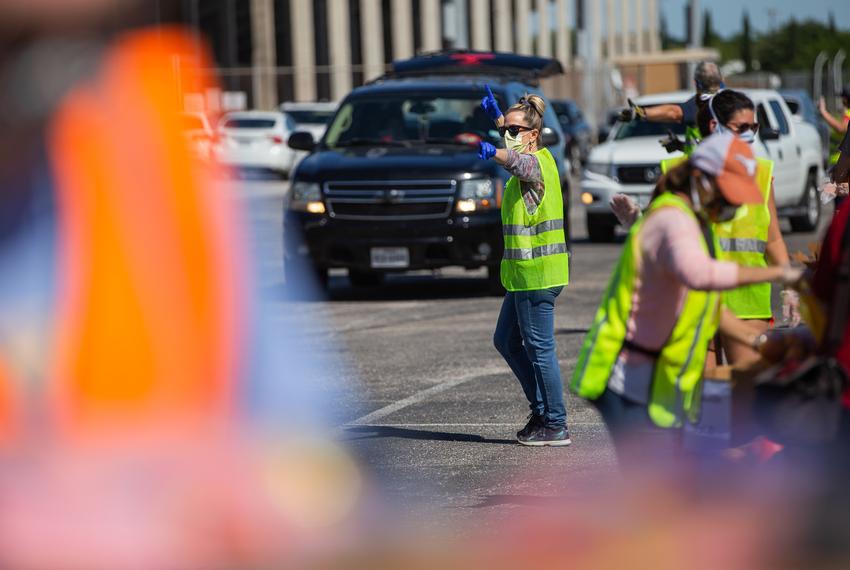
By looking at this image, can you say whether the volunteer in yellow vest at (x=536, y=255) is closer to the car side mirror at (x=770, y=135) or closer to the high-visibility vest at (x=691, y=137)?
the high-visibility vest at (x=691, y=137)

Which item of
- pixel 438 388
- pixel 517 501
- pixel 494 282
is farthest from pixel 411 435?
pixel 494 282

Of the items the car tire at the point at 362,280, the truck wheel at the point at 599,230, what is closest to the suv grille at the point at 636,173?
the truck wheel at the point at 599,230

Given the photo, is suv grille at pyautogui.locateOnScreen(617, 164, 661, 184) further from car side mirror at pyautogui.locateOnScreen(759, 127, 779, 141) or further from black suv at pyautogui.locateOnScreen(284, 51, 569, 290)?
black suv at pyautogui.locateOnScreen(284, 51, 569, 290)

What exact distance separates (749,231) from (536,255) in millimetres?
1609

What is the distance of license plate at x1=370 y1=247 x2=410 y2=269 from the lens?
15.8 metres

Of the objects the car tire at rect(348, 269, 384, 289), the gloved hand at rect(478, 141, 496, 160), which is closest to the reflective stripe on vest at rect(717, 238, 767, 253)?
the gloved hand at rect(478, 141, 496, 160)

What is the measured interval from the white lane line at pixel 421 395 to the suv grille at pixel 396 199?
4.23 m

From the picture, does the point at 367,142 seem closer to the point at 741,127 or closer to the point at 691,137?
the point at 691,137

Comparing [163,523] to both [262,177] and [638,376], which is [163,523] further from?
[262,177]

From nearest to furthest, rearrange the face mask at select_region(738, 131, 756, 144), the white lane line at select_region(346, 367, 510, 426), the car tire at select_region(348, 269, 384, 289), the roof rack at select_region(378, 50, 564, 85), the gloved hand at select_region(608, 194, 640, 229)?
the gloved hand at select_region(608, 194, 640, 229) → the face mask at select_region(738, 131, 756, 144) → the white lane line at select_region(346, 367, 510, 426) → the car tire at select_region(348, 269, 384, 289) → the roof rack at select_region(378, 50, 564, 85)

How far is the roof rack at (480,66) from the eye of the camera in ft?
59.8

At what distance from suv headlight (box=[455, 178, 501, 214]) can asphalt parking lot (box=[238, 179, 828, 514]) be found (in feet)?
2.85

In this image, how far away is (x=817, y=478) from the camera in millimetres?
5250

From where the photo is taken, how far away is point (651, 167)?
840 inches
